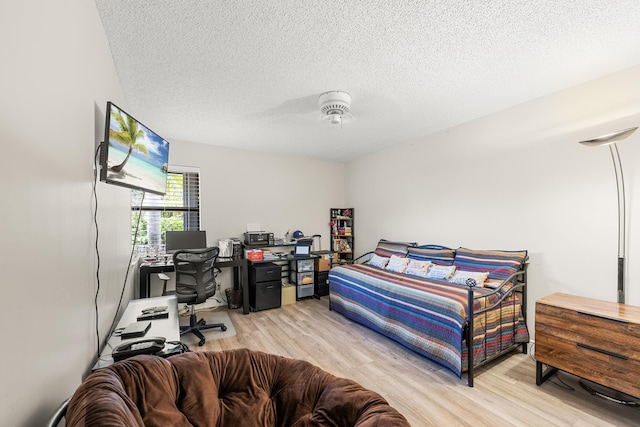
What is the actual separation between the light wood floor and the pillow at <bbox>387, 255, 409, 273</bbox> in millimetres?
894

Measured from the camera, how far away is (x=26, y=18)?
2.50 ft

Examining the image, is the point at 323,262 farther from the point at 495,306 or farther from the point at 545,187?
the point at 545,187

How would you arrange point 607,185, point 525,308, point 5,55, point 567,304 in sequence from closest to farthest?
point 5,55 → point 567,304 → point 607,185 → point 525,308

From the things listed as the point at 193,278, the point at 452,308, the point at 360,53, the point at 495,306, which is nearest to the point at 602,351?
the point at 495,306

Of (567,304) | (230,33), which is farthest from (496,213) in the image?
(230,33)

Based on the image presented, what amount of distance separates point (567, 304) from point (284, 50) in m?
2.88

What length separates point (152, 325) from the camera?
5.98 feet

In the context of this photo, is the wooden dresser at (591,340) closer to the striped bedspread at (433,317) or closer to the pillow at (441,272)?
the striped bedspread at (433,317)

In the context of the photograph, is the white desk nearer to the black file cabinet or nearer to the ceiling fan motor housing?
the black file cabinet

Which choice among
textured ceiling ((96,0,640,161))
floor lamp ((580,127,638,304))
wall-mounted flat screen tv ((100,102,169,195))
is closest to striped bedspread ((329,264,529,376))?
floor lamp ((580,127,638,304))

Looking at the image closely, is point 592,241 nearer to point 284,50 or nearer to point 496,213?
point 496,213

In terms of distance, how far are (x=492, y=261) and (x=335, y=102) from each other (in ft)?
7.68

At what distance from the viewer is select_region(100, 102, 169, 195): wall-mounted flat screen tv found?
1381 mm

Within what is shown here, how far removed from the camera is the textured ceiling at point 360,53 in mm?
1569
